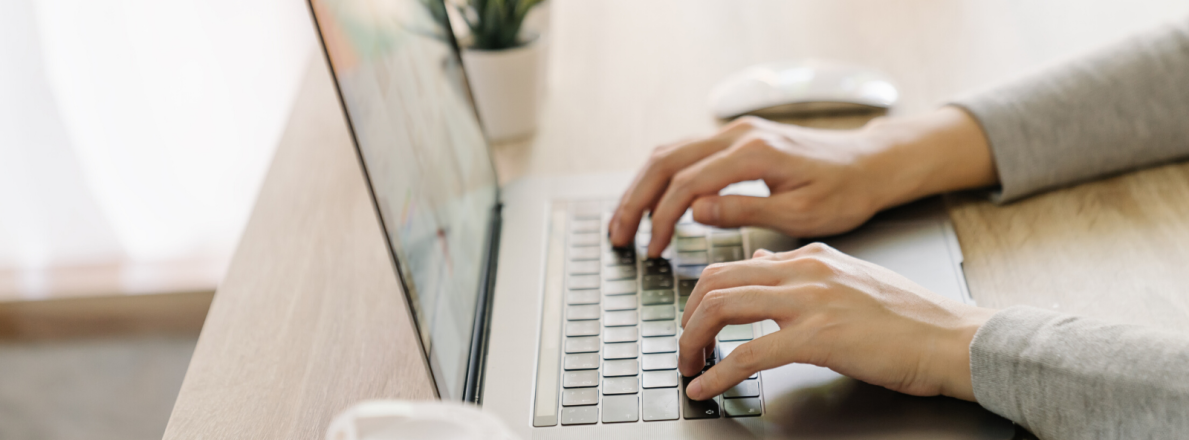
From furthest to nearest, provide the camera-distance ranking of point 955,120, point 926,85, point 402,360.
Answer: point 926,85 < point 955,120 < point 402,360

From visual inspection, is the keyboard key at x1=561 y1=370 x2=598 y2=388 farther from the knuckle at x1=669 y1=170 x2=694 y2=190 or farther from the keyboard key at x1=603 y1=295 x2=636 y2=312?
the knuckle at x1=669 y1=170 x2=694 y2=190

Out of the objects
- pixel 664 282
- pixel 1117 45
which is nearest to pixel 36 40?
pixel 664 282

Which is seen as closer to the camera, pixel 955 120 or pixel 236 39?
pixel 955 120

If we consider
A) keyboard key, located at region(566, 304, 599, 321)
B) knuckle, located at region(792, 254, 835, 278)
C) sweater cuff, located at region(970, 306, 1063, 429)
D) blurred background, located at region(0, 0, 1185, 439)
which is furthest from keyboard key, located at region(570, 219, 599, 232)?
blurred background, located at region(0, 0, 1185, 439)

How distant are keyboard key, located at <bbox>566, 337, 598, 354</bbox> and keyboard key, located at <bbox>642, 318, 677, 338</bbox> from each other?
0.11 feet

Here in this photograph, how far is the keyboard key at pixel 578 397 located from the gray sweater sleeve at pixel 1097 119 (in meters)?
0.38

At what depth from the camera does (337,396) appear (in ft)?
1.82

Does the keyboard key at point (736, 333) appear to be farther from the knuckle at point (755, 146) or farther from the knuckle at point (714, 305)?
the knuckle at point (755, 146)

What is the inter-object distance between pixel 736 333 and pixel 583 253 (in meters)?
0.16

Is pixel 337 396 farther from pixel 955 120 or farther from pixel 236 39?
pixel 236 39

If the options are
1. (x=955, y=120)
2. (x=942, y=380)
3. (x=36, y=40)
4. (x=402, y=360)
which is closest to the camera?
(x=942, y=380)

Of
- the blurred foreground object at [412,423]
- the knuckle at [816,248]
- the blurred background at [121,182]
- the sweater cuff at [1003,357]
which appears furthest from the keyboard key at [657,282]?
the blurred background at [121,182]

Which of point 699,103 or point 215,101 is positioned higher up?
point 699,103

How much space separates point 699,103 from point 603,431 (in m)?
0.46
